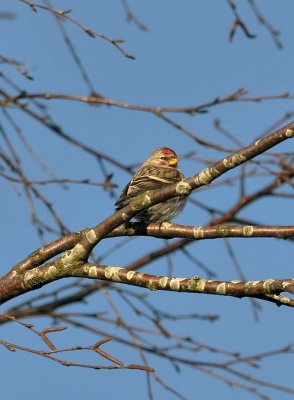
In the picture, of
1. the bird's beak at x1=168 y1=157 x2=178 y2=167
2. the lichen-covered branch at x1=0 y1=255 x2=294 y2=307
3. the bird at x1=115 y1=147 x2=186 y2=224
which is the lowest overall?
the lichen-covered branch at x1=0 y1=255 x2=294 y2=307

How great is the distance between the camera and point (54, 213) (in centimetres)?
535

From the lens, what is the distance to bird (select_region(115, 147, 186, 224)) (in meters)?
5.43

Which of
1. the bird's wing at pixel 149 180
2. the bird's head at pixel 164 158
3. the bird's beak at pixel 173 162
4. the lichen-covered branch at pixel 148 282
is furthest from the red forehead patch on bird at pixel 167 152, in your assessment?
the lichen-covered branch at pixel 148 282

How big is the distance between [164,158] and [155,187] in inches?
70.2

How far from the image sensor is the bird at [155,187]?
543cm

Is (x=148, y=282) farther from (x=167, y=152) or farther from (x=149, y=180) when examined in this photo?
(x=167, y=152)

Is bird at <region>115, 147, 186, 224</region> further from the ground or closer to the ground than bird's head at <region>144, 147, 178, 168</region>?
closer to the ground

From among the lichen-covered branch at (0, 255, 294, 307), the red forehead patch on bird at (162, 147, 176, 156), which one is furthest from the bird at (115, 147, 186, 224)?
the lichen-covered branch at (0, 255, 294, 307)

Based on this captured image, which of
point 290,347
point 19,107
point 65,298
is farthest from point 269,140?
point 65,298

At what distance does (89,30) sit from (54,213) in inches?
49.4

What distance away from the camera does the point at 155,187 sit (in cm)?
593

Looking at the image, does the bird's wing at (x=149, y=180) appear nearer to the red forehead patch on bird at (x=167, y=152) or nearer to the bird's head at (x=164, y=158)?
the bird's head at (x=164, y=158)

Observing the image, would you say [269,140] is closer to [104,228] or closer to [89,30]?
[104,228]

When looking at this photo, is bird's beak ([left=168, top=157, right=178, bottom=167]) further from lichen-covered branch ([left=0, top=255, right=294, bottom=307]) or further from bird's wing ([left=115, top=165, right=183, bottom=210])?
lichen-covered branch ([left=0, top=255, right=294, bottom=307])
